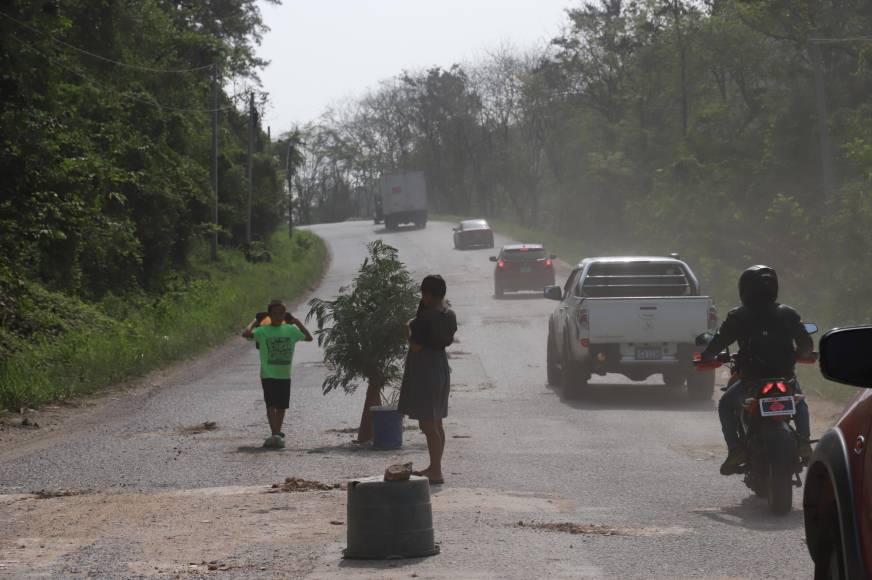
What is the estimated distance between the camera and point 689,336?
58.9ft

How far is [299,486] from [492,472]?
1921 mm

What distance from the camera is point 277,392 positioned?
1449 cm

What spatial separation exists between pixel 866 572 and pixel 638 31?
224 ft

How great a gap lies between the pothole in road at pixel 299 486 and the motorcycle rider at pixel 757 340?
126 inches

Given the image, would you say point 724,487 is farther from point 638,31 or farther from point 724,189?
point 638,31

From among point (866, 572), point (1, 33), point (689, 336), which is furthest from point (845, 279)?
point (866, 572)

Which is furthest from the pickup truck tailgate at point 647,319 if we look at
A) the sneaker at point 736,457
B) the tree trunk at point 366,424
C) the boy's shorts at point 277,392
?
the sneaker at point 736,457

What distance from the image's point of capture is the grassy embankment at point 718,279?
18109 millimetres

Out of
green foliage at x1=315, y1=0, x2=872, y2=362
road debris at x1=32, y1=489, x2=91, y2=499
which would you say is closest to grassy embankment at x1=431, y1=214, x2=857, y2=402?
green foliage at x1=315, y1=0, x2=872, y2=362

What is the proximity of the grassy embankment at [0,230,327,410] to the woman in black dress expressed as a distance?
8502 millimetres

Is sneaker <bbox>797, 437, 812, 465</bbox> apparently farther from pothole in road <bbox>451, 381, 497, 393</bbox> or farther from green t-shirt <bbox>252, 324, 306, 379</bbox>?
pothole in road <bbox>451, 381, 497, 393</bbox>

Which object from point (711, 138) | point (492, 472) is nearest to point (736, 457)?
point (492, 472)

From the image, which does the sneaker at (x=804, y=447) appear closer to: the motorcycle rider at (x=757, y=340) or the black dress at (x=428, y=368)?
the motorcycle rider at (x=757, y=340)

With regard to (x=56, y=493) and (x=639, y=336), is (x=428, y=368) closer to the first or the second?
(x=56, y=493)
